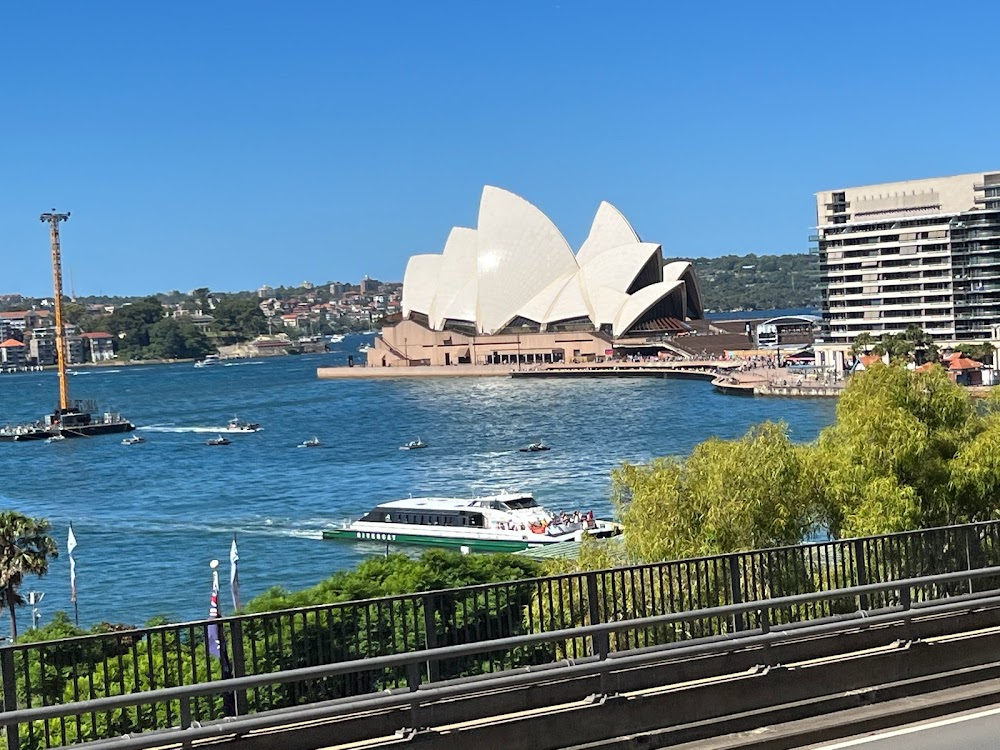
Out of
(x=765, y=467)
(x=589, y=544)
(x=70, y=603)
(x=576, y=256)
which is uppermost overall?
(x=576, y=256)

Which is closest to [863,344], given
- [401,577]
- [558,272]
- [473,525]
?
[558,272]

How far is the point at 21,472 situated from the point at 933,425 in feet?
197

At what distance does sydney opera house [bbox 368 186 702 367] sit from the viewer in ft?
398

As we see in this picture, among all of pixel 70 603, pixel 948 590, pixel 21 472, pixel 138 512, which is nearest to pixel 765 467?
pixel 948 590

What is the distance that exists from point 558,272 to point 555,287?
140 centimetres

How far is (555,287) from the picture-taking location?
12381 cm

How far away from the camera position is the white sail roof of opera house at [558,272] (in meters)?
121

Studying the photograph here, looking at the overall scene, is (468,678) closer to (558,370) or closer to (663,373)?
(663,373)

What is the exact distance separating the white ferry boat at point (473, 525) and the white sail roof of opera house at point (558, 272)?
8031 cm

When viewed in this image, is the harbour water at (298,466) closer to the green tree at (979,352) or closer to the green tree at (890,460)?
the green tree at (979,352)

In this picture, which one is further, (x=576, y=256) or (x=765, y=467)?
(x=576, y=256)

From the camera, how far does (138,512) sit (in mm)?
48219

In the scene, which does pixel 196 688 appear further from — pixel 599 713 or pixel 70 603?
pixel 70 603

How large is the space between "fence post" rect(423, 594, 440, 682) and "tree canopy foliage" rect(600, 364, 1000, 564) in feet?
27.6
